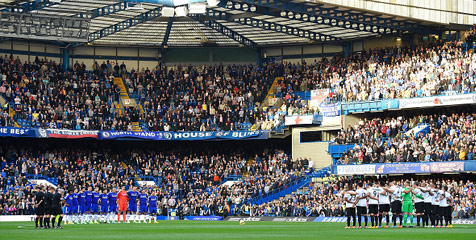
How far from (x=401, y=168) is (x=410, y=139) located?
205cm

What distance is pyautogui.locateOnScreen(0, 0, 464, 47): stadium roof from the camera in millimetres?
54906

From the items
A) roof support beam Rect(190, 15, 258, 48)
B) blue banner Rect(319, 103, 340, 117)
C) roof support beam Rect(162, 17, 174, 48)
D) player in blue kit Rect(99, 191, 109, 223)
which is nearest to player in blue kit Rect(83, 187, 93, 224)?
player in blue kit Rect(99, 191, 109, 223)

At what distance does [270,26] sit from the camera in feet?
203

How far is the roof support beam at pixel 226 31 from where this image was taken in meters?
61.2

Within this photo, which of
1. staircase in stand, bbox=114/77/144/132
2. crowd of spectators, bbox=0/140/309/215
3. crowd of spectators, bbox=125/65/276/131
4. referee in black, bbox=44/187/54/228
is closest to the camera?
referee in black, bbox=44/187/54/228

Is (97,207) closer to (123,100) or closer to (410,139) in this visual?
(410,139)

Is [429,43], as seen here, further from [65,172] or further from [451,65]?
[65,172]

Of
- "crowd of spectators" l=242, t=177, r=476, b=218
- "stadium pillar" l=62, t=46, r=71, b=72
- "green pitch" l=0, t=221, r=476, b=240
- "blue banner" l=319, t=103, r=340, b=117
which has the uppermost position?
"stadium pillar" l=62, t=46, r=71, b=72

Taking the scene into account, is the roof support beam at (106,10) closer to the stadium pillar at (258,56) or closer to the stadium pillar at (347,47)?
the stadium pillar at (258,56)

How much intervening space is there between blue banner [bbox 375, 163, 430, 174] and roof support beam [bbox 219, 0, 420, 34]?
11122 millimetres

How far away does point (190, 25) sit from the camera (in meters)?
64.2

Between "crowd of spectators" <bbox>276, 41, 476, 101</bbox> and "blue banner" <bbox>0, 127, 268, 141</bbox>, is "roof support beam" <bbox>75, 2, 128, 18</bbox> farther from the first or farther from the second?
"crowd of spectators" <bbox>276, 41, 476, 101</bbox>

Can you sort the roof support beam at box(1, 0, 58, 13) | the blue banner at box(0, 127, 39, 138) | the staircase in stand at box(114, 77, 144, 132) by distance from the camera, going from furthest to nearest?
the staircase in stand at box(114, 77, 144, 132) < the blue banner at box(0, 127, 39, 138) < the roof support beam at box(1, 0, 58, 13)

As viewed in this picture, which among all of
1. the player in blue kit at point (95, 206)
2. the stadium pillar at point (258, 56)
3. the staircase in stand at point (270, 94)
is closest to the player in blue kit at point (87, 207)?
the player in blue kit at point (95, 206)
